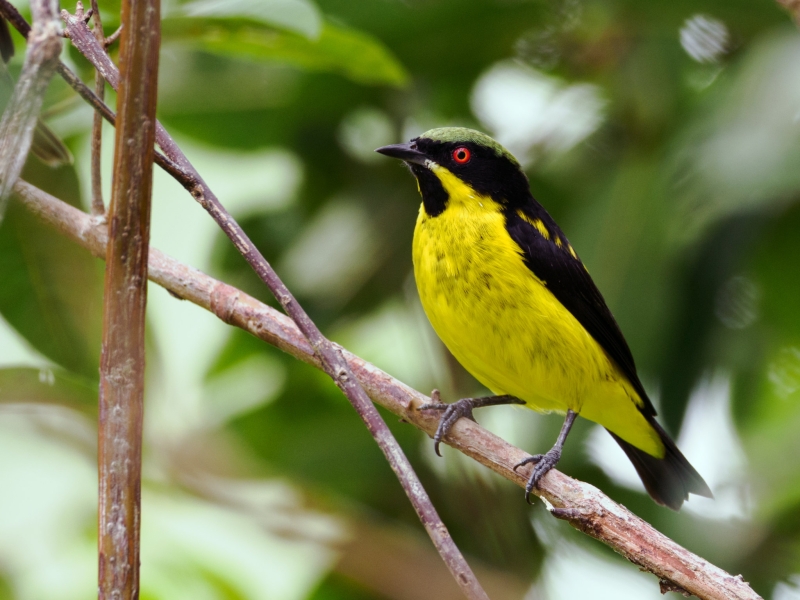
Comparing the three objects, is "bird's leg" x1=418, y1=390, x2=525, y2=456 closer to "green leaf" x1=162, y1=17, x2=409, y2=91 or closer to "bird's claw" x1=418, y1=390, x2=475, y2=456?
"bird's claw" x1=418, y1=390, x2=475, y2=456

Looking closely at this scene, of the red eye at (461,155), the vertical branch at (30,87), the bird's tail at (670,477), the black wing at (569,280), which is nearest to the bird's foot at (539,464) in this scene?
the black wing at (569,280)

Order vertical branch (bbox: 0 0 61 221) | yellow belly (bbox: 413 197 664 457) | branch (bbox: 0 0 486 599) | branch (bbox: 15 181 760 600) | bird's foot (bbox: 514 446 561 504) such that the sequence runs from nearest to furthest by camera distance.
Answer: vertical branch (bbox: 0 0 61 221) → branch (bbox: 0 0 486 599) → branch (bbox: 15 181 760 600) → bird's foot (bbox: 514 446 561 504) → yellow belly (bbox: 413 197 664 457)

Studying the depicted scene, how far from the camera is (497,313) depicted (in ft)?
10.3

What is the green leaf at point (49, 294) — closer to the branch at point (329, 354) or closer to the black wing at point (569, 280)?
the branch at point (329, 354)

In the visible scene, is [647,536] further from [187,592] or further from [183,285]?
[187,592]

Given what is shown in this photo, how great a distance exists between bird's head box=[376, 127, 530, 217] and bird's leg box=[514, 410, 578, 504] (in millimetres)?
938

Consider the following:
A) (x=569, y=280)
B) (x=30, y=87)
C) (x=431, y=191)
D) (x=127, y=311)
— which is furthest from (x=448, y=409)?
(x=30, y=87)

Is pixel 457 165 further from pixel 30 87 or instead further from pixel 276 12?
pixel 30 87

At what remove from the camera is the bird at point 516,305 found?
3180 mm

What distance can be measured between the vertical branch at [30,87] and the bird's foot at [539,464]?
1722 millimetres

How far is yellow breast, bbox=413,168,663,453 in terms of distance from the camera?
10.4 feet

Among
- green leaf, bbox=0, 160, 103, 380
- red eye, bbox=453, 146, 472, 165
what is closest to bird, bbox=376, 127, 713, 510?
red eye, bbox=453, 146, 472, 165

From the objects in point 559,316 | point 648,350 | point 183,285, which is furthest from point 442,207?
point 183,285

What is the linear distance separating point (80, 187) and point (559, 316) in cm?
181
